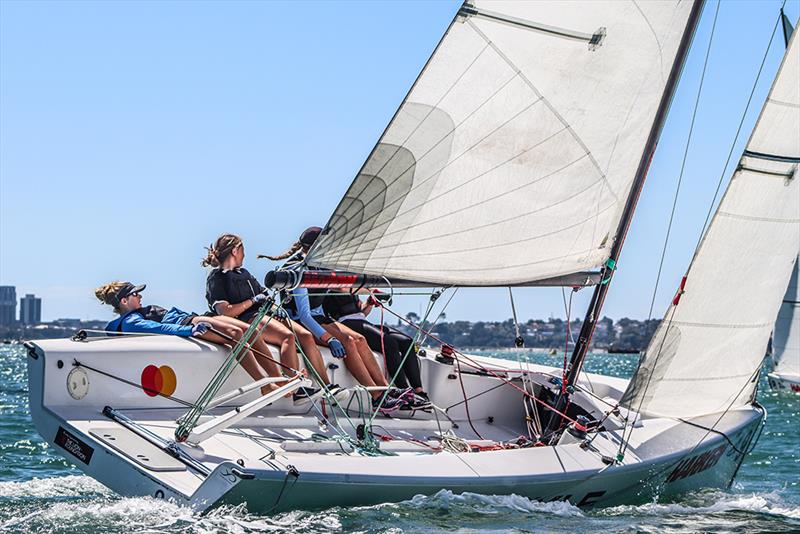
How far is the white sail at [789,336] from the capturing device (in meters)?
29.8

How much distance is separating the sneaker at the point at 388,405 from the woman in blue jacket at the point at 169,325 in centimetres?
81

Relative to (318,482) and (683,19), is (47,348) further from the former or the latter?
(683,19)

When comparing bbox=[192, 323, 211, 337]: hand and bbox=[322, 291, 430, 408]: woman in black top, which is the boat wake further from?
bbox=[322, 291, 430, 408]: woman in black top

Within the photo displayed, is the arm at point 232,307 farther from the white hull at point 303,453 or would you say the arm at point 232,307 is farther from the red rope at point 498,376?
the red rope at point 498,376

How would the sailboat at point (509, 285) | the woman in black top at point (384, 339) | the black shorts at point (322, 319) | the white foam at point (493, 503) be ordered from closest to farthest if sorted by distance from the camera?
the white foam at point (493, 503), the sailboat at point (509, 285), the black shorts at point (322, 319), the woman in black top at point (384, 339)

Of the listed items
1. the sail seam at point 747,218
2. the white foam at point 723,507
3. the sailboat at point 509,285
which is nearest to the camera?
the sailboat at point 509,285

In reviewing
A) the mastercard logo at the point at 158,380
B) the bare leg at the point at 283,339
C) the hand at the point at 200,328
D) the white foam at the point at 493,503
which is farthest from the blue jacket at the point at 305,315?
the white foam at the point at 493,503

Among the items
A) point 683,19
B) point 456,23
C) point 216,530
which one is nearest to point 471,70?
point 456,23

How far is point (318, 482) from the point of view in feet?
22.0

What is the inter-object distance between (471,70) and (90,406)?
3413mm

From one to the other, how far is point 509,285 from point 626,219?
1120 millimetres

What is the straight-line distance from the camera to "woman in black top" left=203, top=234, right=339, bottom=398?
8.76 m

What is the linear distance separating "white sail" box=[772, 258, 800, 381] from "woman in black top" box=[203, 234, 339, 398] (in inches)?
918

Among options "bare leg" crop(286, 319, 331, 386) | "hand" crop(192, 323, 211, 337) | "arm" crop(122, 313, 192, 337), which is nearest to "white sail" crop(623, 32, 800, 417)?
"bare leg" crop(286, 319, 331, 386)
